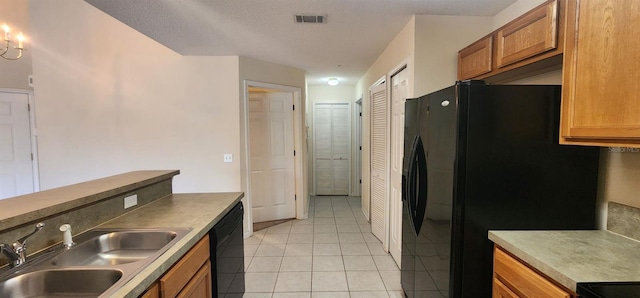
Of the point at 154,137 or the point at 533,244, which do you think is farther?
the point at 154,137

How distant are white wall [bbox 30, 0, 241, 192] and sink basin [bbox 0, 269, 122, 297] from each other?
8.18ft

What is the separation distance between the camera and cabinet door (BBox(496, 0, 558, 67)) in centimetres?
142

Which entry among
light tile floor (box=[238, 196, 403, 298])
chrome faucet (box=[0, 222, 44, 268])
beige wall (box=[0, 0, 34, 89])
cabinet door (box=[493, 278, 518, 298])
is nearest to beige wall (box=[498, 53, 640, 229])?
cabinet door (box=[493, 278, 518, 298])

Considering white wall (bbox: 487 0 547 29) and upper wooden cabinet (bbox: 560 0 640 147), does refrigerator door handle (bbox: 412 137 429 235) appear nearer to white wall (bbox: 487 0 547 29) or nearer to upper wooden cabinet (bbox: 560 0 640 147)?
upper wooden cabinet (bbox: 560 0 640 147)

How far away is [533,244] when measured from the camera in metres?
1.30

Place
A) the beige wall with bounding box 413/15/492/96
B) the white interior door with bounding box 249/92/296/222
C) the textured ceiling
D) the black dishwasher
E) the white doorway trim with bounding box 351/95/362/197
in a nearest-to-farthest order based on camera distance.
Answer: the black dishwasher
the textured ceiling
the beige wall with bounding box 413/15/492/96
the white interior door with bounding box 249/92/296/222
the white doorway trim with bounding box 351/95/362/197

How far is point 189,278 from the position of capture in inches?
53.3

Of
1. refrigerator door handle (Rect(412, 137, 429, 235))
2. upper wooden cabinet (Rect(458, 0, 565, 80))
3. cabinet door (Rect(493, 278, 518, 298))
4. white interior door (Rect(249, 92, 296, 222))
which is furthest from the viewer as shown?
white interior door (Rect(249, 92, 296, 222))

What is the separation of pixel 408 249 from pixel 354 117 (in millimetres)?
4024

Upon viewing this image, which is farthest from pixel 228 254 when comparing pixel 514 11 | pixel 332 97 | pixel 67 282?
pixel 332 97

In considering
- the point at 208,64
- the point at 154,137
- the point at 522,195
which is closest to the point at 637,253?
the point at 522,195

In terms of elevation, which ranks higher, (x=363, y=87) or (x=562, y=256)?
(x=363, y=87)

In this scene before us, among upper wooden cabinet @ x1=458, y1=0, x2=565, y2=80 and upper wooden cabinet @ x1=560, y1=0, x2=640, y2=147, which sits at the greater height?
upper wooden cabinet @ x1=458, y1=0, x2=565, y2=80

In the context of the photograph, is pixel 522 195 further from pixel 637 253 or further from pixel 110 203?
pixel 110 203
